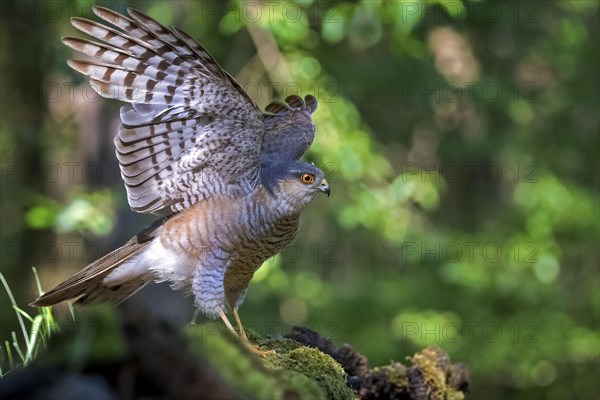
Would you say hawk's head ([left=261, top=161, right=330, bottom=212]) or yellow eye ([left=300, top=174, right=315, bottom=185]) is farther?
yellow eye ([left=300, top=174, right=315, bottom=185])

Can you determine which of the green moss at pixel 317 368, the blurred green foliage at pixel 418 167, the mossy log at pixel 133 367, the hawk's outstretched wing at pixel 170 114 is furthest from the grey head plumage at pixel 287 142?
the mossy log at pixel 133 367

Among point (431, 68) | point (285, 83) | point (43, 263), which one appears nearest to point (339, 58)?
point (431, 68)

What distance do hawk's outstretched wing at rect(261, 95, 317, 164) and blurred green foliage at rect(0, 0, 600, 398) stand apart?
2084 millimetres

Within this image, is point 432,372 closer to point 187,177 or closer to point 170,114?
point 187,177

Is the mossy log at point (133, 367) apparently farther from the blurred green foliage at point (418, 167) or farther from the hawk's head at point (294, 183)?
the blurred green foliage at point (418, 167)

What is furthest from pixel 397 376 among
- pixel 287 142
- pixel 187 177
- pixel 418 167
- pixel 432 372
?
pixel 418 167

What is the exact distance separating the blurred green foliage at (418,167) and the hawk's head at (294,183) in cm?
259

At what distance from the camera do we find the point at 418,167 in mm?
13812

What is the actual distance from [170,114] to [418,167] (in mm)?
9270

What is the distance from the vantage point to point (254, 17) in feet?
26.0

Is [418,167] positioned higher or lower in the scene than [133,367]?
higher

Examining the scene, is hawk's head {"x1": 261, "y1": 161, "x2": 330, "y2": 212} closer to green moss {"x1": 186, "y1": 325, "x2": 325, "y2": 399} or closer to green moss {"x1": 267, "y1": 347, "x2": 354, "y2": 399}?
green moss {"x1": 267, "y1": 347, "x2": 354, "y2": 399}

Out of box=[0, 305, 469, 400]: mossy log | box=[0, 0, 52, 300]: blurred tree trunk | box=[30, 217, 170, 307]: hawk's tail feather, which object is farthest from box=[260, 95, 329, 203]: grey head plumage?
box=[0, 0, 52, 300]: blurred tree trunk

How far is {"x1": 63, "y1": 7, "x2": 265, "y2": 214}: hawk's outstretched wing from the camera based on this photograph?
4723mm
